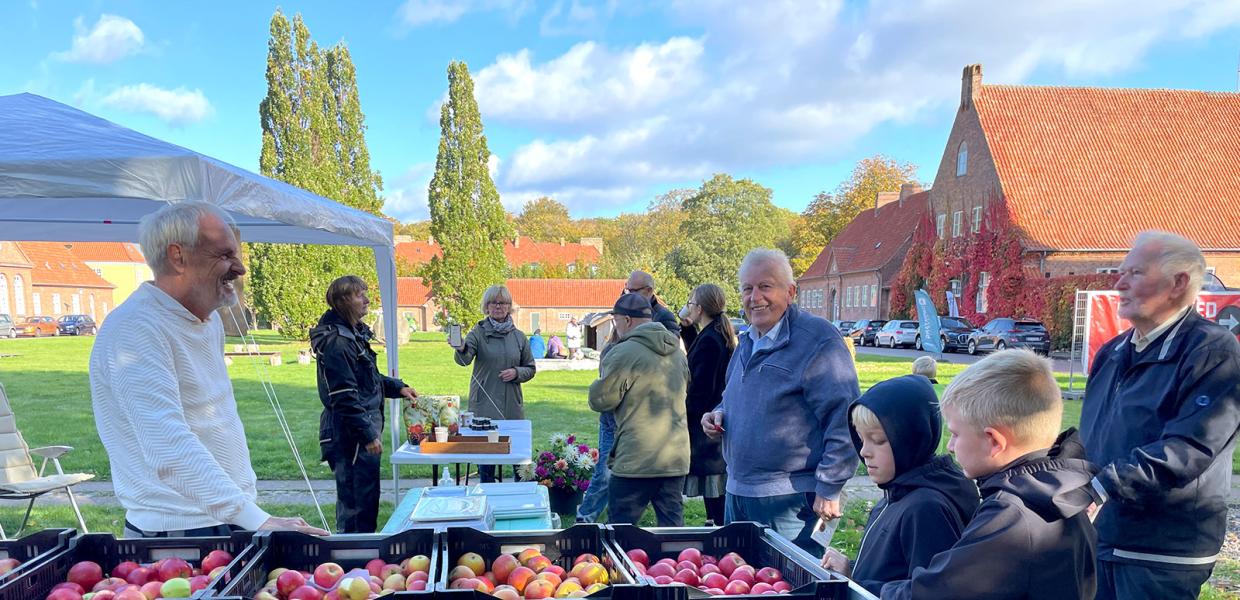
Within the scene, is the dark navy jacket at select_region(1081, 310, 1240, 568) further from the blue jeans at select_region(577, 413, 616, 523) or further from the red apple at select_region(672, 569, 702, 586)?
the blue jeans at select_region(577, 413, 616, 523)

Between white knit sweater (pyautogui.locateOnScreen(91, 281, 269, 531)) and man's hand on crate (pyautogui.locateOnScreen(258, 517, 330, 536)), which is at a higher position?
white knit sweater (pyautogui.locateOnScreen(91, 281, 269, 531))

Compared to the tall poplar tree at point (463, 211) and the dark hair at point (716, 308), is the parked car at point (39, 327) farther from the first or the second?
the dark hair at point (716, 308)

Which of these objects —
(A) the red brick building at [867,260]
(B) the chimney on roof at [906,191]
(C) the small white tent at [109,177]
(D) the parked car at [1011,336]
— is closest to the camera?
(C) the small white tent at [109,177]

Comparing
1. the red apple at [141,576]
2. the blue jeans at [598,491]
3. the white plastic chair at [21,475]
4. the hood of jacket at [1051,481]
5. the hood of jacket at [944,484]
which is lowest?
the blue jeans at [598,491]

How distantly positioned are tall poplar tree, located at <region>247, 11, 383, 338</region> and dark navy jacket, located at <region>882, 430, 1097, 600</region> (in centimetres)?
2940

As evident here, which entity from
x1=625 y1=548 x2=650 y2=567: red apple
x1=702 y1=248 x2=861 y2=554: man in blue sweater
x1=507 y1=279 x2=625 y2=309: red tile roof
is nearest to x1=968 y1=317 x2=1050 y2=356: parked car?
x1=702 y1=248 x2=861 y2=554: man in blue sweater

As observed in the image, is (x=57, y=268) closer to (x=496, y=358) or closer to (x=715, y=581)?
(x=496, y=358)

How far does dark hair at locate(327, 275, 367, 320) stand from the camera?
4.16 m

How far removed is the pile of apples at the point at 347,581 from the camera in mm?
1620

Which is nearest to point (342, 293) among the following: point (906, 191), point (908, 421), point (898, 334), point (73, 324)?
point (908, 421)

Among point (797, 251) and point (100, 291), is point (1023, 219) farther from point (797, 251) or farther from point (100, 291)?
point (100, 291)

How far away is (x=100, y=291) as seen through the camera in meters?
51.0

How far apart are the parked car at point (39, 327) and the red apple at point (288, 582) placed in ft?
151

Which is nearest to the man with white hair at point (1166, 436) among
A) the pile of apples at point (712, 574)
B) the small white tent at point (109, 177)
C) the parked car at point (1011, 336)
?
the pile of apples at point (712, 574)
